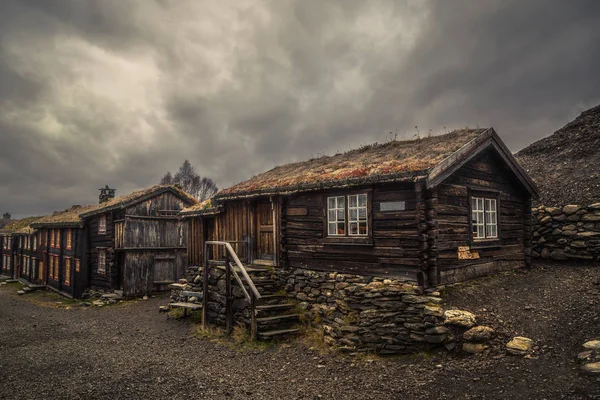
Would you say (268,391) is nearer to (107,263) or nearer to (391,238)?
(391,238)

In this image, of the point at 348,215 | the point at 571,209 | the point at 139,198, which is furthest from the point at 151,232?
the point at 571,209

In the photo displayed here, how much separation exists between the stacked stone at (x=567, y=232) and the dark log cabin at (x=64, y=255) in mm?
22523

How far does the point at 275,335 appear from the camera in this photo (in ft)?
34.0

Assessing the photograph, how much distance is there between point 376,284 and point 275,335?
3103 mm

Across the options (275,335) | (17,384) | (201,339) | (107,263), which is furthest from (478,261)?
(107,263)

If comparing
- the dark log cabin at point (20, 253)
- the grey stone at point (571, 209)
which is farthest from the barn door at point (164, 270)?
the grey stone at point (571, 209)

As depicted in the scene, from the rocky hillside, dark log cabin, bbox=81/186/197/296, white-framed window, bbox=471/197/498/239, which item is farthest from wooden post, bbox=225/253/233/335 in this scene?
the rocky hillside

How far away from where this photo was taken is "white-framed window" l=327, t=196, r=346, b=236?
11.0 m

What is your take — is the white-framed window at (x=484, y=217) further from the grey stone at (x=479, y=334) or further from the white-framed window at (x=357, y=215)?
the grey stone at (x=479, y=334)

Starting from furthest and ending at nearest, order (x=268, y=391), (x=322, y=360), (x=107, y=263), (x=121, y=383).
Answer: (x=107, y=263) < (x=322, y=360) < (x=121, y=383) < (x=268, y=391)

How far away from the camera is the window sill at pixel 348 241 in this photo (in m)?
10.2

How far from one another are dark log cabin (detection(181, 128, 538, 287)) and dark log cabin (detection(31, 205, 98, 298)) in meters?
11.6

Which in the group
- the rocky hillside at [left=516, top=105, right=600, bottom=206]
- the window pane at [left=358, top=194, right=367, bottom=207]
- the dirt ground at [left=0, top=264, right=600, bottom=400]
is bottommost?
the dirt ground at [left=0, top=264, right=600, bottom=400]

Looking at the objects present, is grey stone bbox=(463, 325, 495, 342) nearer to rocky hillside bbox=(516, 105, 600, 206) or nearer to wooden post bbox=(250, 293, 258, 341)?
wooden post bbox=(250, 293, 258, 341)
